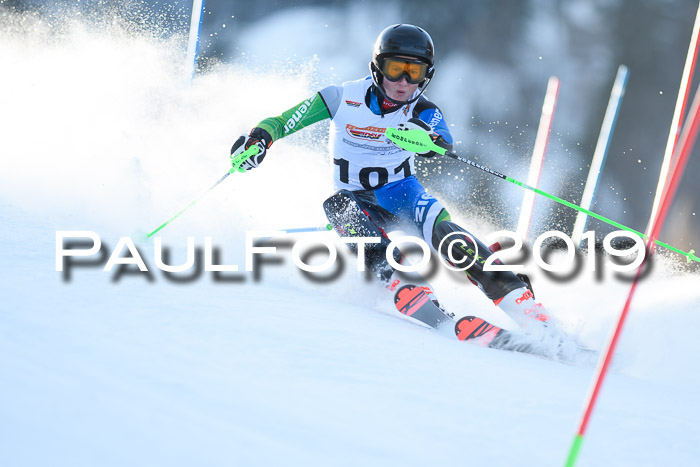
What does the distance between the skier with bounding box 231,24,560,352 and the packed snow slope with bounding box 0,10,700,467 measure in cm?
32

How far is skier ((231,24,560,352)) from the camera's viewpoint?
2.62 m

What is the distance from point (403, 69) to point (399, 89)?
98 millimetres

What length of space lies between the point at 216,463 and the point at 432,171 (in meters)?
7.25

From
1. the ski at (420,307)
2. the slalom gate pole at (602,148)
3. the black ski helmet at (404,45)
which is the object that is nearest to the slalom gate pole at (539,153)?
the slalom gate pole at (602,148)

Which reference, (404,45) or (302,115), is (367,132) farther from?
(404,45)

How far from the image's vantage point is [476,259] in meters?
2.58

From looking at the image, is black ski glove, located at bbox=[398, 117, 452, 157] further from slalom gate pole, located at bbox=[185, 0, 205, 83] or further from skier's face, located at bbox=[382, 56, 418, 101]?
slalom gate pole, located at bbox=[185, 0, 205, 83]

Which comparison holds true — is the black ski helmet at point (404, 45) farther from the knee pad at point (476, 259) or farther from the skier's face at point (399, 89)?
the knee pad at point (476, 259)

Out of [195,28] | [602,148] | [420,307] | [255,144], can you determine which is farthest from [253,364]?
[602,148]

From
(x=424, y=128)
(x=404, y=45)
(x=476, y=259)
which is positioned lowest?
(x=476, y=259)

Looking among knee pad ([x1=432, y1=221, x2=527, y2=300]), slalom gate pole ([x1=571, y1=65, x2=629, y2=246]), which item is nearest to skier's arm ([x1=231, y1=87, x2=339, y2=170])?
knee pad ([x1=432, y1=221, x2=527, y2=300])

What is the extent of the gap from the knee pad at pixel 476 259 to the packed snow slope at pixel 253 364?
1.10 feet

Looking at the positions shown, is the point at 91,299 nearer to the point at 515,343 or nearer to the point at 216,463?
the point at 216,463

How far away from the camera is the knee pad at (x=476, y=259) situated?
2531 mm
